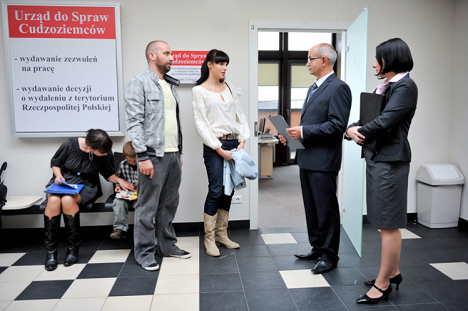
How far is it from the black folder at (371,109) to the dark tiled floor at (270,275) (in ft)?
3.06

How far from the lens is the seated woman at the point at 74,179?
261cm

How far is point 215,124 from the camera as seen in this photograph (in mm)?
2738

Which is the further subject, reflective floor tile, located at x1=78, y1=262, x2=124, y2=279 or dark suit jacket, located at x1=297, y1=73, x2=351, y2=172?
reflective floor tile, located at x1=78, y1=262, x2=124, y2=279

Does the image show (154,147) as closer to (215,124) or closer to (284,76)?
(215,124)

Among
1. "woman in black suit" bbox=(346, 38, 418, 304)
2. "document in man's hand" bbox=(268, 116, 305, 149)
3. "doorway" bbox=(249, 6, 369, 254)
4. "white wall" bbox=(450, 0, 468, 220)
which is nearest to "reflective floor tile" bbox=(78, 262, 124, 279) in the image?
"doorway" bbox=(249, 6, 369, 254)

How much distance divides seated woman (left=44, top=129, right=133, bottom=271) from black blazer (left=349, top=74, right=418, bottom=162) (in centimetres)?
191

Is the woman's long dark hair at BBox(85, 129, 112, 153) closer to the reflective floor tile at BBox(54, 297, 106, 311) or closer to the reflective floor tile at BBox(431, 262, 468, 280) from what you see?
the reflective floor tile at BBox(54, 297, 106, 311)

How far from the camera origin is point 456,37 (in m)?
3.49

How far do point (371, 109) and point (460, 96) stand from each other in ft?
6.90

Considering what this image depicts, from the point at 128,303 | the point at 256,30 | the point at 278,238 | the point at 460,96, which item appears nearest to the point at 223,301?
the point at 128,303

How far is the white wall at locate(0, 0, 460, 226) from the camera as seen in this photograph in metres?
3.16

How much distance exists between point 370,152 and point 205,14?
2039 mm

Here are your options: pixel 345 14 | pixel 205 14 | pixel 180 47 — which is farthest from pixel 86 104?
pixel 345 14

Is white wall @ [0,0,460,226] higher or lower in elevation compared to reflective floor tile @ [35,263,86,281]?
higher
